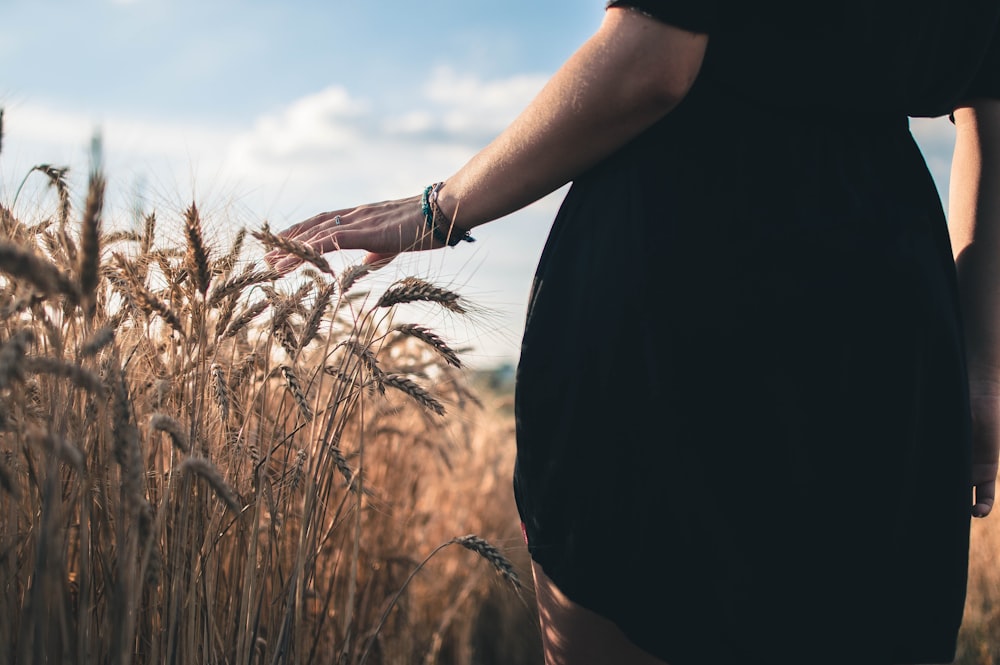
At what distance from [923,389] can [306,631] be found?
137 cm

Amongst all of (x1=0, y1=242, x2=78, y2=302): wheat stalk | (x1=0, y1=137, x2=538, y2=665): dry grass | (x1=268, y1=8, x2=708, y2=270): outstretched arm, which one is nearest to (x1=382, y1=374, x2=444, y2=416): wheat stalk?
(x1=0, y1=137, x2=538, y2=665): dry grass

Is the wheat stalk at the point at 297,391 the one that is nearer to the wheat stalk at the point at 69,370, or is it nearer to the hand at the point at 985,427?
the wheat stalk at the point at 69,370

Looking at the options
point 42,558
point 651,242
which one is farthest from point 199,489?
point 651,242

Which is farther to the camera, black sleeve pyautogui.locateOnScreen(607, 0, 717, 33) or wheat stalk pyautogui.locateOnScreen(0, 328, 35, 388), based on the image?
black sleeve pyautogui.locateOnScreen(607, 0, 717, 33)

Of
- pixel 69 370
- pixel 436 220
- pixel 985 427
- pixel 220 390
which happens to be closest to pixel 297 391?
pixel 220 390

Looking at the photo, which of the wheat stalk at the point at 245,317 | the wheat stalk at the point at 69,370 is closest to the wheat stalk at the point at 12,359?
the wheat stalk at the point at 69,370

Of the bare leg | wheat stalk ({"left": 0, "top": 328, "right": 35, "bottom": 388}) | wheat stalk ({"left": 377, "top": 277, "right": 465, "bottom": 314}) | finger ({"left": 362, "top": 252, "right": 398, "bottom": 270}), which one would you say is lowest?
the bare leg

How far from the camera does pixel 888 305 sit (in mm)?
994

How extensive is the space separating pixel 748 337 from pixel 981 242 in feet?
1.69

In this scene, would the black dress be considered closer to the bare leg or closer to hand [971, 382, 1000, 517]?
the bare leg

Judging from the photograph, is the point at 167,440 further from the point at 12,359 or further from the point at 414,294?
the point at 12,359

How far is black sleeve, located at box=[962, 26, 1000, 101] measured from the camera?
1151 millimetres

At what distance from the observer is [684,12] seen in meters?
0.92

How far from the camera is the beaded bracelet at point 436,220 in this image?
117cm
